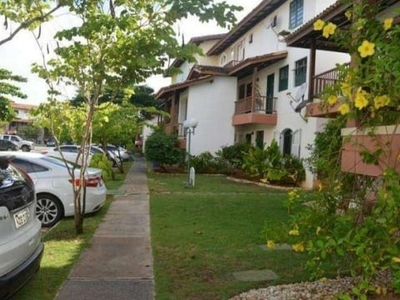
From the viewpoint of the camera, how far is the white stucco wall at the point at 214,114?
2664 cm

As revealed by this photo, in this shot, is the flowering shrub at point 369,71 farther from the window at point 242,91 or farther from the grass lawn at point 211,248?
the window at point 242,91

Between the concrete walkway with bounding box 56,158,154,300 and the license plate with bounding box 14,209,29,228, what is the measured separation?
0.95 meters

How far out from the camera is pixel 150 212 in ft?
36.0

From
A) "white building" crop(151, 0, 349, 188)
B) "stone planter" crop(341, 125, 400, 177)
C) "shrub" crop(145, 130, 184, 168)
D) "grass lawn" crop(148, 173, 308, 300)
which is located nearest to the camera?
"stone planter" crop(341, 125, 400, 177)

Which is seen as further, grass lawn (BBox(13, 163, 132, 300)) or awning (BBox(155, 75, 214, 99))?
awning (BBox(155, 75, 214, 99))

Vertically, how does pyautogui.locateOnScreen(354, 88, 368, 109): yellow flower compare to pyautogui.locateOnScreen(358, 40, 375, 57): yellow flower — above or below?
below

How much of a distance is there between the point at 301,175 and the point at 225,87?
9958 millimetres

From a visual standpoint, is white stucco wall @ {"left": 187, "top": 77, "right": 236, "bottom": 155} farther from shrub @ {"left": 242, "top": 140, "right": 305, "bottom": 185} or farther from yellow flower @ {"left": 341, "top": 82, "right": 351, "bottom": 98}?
yellow flower @ {"left": 341, "top": 82, "right": 351, "bottom": 98}

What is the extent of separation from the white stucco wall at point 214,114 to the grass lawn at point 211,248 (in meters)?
13.6

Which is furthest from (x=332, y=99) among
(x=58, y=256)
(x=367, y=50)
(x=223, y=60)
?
(x=223, y=60)

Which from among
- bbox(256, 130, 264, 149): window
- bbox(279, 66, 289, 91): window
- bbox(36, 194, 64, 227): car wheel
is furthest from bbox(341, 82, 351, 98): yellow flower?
bbox(256, 130, 264, 149): window

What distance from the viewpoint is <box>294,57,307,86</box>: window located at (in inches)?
733

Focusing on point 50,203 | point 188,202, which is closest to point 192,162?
point 188,202

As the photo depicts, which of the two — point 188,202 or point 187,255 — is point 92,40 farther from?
point 188,202
